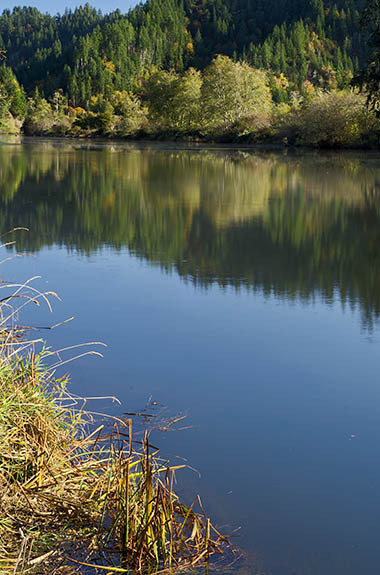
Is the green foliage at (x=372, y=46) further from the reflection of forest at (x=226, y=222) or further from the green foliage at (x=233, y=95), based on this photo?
the green foliage at (x=233, y=95)

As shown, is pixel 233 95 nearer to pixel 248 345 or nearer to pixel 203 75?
pixel 203 75

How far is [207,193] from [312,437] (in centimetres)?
1335

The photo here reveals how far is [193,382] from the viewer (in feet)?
15.3

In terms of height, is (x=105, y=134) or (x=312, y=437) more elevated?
(x=105, y=134)

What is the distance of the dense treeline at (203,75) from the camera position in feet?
186

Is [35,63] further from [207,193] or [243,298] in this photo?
[243,298]

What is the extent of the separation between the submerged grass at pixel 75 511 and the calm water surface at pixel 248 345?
310mm

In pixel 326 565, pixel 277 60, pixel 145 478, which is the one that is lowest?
pixel 326 565

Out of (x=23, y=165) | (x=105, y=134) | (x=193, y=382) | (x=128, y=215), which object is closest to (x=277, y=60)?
(x=105, y=134)

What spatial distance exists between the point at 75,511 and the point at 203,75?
8167cm

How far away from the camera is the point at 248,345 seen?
5449 mm

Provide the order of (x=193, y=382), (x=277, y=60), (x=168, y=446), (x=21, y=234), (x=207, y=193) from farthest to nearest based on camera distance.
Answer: (x=277, y=60) → (x=207, y=193) → (x=21, y=234) → (x=193, y=382) → (x=168, y=446)

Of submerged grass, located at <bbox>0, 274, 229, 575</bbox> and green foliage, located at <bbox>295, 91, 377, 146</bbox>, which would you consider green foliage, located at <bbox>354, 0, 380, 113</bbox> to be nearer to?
green foliage, located at <bbox>295, 91, 377, 146</bbox>

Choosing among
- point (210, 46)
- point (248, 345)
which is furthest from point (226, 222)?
point (210, 46)
